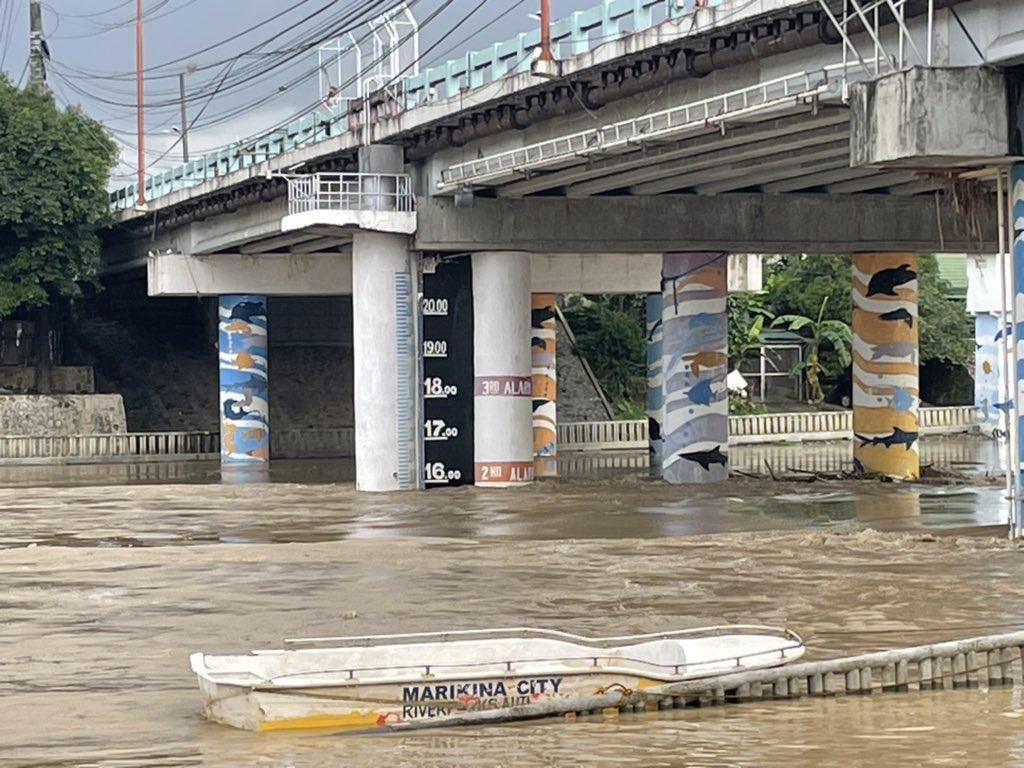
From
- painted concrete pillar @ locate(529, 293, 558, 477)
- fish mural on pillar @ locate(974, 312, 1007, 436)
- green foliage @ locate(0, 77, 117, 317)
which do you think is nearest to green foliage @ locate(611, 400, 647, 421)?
fish mural on pillar @ locate(974, 312, 1007, 436)

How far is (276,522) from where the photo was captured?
122 feet

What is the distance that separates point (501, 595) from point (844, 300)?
6480 centimetres

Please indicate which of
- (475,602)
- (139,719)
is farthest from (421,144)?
(139,719)

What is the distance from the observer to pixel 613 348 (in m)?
82.0

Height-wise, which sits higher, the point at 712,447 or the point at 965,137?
the point at 965,137

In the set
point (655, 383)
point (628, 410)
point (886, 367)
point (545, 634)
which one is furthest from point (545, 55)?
point (628, 410)

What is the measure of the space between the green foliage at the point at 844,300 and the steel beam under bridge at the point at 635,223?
3695 centimetres

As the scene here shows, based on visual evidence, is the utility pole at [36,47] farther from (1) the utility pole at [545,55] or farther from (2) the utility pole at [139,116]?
(1) the utility pole at [545,55]

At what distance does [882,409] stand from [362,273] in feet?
44.0

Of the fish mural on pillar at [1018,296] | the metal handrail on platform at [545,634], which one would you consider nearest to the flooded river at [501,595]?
the metal handrail on platform at [545,634]

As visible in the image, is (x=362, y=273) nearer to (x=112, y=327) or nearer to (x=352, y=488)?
(x=352, y=488)

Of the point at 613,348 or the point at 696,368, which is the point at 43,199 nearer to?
the point at 613,348

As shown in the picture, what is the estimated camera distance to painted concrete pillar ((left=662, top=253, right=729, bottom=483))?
4688 cm

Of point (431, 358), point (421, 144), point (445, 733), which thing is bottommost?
point (445, 733)
